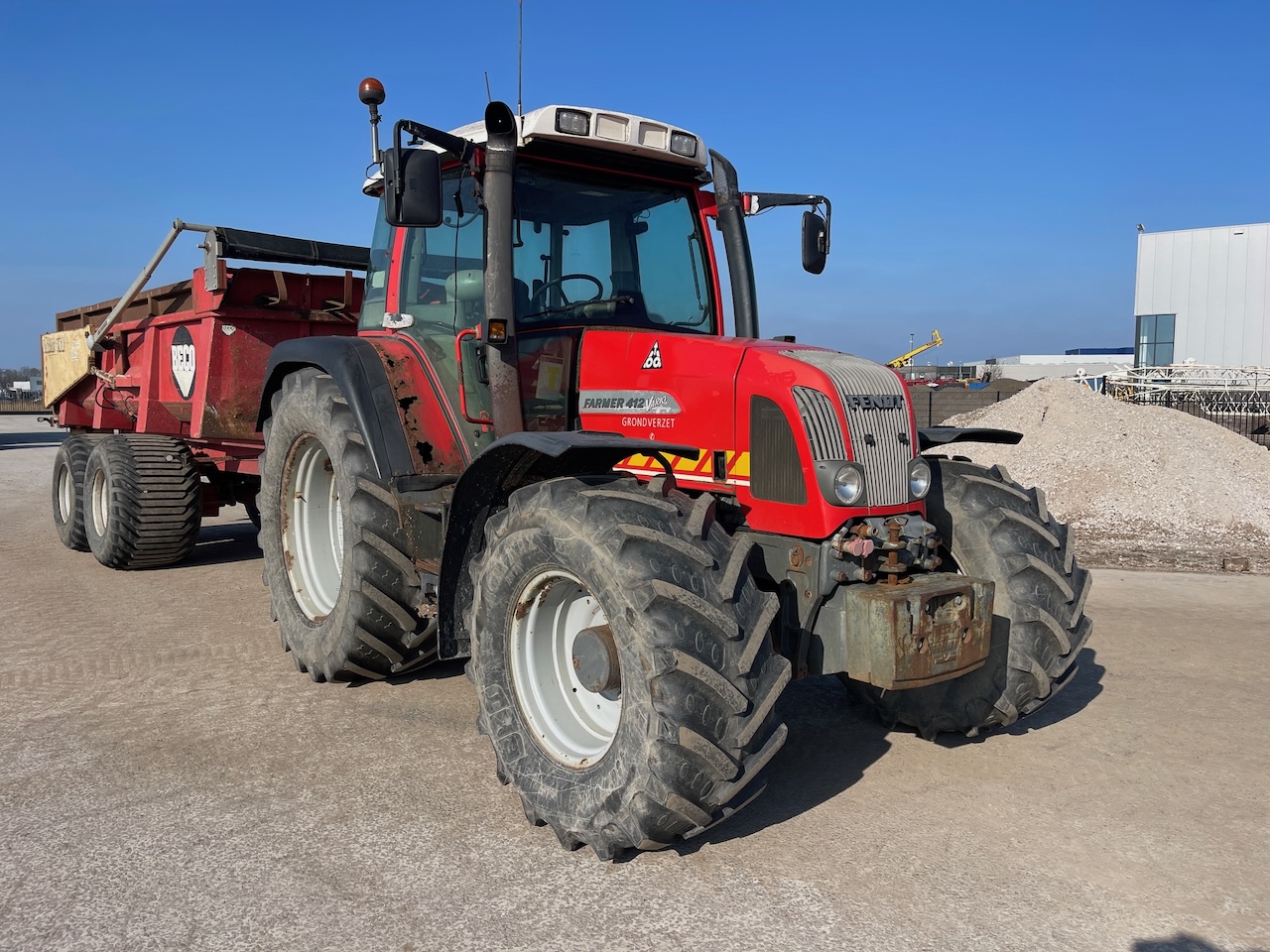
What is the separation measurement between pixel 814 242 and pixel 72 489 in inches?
299

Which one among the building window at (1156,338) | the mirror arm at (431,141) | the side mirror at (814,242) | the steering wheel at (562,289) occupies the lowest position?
the steering wheel at (562,289)

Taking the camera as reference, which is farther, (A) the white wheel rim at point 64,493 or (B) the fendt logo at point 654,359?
(A) the white wheel rim at point 64,493

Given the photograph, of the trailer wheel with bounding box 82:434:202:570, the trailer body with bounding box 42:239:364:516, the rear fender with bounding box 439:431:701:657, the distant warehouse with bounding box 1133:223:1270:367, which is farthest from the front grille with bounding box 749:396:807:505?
the distant warehouse with bounding box 1133:223:1270:367

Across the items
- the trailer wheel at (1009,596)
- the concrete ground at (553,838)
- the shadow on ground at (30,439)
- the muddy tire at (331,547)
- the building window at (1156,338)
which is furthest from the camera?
the building window at (1156,338)

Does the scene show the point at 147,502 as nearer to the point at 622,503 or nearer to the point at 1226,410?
the point at 622,503

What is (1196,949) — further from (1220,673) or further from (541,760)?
(1220,673)

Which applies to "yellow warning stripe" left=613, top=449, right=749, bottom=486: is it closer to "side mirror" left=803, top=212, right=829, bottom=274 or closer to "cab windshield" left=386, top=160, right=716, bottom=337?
"cab windshield" left=386, top=160, right=716, bottom=337

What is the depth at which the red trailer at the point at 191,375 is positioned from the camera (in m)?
7.84

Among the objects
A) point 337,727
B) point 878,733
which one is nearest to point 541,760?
point 337,727

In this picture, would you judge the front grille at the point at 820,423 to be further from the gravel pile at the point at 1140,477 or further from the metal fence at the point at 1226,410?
the metal fence at the point at 1226,410

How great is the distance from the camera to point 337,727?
15.6ft

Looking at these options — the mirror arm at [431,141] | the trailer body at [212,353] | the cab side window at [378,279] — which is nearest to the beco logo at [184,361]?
the trailer body at [212,353]

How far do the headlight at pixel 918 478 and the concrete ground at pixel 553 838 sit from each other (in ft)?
3.83

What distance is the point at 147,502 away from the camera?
8.34 metres
